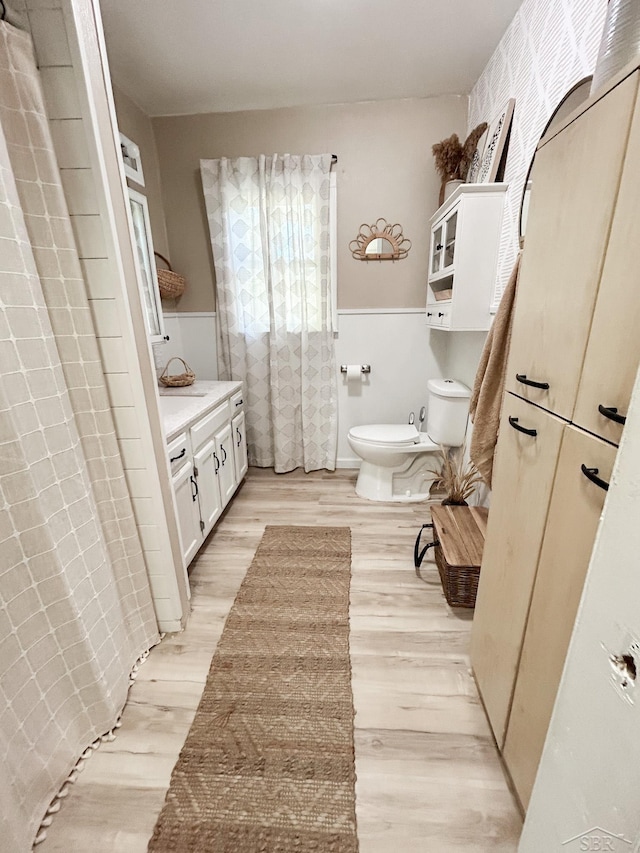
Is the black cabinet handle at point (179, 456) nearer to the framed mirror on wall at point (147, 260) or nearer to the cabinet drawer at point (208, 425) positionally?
the cabinet drawer at point (208, 425)

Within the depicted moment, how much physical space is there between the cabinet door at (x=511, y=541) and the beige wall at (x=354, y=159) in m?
1.96

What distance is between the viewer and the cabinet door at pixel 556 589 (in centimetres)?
67

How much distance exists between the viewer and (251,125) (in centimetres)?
239

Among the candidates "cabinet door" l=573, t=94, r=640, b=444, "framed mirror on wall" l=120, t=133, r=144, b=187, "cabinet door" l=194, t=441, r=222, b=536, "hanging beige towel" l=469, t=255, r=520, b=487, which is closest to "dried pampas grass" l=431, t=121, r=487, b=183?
"hanging beige towel" l=469, t=255, r=520, b=487

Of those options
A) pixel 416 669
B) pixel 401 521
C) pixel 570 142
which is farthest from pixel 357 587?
pixel 570 142

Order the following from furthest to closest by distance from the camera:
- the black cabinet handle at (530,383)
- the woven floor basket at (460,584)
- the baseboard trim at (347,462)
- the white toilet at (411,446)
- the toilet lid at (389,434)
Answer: the baseboard trim at (347,462), the toilet lid at (389,434), the white toilet at (411,446), the woven floor basket at (460,584), the black cabinet handle at (530,383)

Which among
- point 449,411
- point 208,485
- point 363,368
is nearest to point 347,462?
point 363,368

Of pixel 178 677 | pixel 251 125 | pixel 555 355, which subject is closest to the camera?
pixel 555 355

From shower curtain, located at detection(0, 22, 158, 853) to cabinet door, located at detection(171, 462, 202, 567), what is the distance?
0.46 meters

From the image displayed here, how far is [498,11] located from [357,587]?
2.75 metres

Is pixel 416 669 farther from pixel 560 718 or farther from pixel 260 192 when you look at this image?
pixel 260 192

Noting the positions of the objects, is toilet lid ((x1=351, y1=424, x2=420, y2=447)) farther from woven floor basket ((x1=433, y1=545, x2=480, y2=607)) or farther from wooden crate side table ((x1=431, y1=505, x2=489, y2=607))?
woven floor basket ((x1=433, y1=545, x2=480, y2=607))

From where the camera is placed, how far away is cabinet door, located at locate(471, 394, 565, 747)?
83cm

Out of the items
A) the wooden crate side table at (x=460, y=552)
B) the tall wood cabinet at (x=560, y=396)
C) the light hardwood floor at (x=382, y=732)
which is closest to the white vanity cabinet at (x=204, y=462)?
the light hardwood floor at (x=382, y=732)
